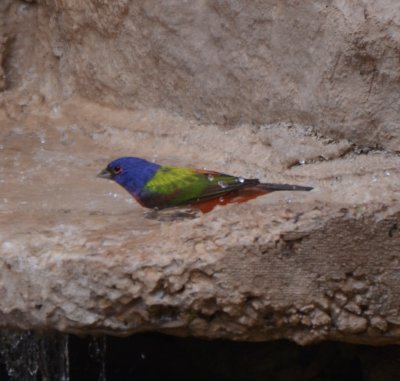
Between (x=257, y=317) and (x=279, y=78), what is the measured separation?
6.34 feet

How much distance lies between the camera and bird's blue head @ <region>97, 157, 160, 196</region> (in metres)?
4.45

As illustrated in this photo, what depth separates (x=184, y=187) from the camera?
4355mm

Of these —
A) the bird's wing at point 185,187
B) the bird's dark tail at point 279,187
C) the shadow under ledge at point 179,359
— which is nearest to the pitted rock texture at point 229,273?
the bird's dark tail at point 279,187

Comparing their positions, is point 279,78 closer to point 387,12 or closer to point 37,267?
point 387,12

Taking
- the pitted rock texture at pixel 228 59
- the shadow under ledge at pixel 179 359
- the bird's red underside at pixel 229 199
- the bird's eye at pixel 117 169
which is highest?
the pitted rock texture at pixel 228 59

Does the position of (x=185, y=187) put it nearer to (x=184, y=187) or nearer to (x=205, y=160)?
(x=184, y=187)

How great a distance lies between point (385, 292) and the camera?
3.63 meters

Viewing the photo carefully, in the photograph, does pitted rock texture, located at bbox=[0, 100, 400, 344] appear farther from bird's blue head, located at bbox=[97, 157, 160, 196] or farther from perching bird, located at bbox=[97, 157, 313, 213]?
bird's blue head, located at bbox=[97, 157, 160, 196]

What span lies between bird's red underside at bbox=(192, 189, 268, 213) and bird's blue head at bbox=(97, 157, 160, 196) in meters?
0.25

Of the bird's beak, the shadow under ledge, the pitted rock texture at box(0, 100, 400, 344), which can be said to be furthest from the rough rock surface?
the shadow under ledge

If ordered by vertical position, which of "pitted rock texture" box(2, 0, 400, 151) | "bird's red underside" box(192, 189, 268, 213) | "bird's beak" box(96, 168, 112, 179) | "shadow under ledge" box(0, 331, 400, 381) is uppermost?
"pitted rock texture" box(2, 0, 400, 151)

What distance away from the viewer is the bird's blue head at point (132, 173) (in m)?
4.45

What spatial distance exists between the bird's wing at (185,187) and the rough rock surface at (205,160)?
5.6 inches

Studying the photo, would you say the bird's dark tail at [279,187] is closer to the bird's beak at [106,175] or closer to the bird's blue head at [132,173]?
the bird's blue head at [132,173]
